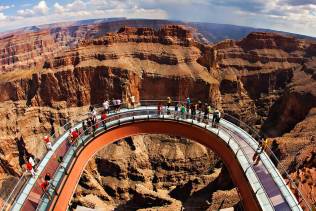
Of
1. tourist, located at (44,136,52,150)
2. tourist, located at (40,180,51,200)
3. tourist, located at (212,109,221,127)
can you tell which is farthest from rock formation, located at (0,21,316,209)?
tourist, located at (40,180,51,200)

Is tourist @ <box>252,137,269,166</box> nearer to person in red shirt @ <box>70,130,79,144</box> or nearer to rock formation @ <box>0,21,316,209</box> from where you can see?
person in red shirt @ <box>70,130,79,144</box>

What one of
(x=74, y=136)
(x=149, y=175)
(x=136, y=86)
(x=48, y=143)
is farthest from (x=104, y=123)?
(x=136, y=86)

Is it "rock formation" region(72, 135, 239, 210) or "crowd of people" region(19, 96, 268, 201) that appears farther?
"rock formation" region(72, 135, 239, 210)

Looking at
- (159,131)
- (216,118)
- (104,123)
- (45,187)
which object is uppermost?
(159,131)

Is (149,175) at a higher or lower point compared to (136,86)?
lower

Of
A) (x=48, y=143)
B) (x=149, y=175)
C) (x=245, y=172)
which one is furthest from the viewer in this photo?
(x=149, y=175)

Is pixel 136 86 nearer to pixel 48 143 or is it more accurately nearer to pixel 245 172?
pixel 48 143

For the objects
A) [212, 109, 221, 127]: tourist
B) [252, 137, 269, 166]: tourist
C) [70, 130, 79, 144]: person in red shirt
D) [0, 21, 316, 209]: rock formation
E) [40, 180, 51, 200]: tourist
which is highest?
[0, 21, 316, 209]: rock formation

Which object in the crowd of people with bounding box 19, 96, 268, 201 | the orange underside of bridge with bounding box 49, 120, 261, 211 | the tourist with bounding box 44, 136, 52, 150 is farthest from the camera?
the tourist with bounding box 44, 136, 52, 150

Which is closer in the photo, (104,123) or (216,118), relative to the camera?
(216,118)
